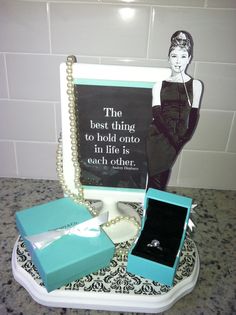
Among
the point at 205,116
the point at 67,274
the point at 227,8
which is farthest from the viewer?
the point at 205,116

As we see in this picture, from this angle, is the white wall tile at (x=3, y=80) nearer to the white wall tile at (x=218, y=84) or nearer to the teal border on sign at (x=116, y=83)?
the teal border on sign at (x=116, y=83)

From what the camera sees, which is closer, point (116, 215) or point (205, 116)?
point (116, 215)

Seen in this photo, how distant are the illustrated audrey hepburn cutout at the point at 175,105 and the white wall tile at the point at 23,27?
30cm

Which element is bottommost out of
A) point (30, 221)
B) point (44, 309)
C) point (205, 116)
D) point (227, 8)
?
point (44, 309)

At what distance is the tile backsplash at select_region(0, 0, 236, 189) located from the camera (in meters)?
0.68

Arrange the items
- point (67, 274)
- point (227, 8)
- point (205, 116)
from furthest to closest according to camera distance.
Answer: point (205, 116), point (227, 8), point (67, 274)

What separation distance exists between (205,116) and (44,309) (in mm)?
544

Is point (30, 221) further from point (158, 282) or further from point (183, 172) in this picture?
point (183, 172)

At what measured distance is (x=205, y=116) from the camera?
789 millimetres

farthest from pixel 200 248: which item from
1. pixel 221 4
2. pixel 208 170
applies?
pixel 221 4

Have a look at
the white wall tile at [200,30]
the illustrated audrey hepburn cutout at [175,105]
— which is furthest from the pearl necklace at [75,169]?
the white wall tile at [200,30]

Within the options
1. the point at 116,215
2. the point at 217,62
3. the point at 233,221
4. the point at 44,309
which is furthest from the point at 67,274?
the point at 217,62

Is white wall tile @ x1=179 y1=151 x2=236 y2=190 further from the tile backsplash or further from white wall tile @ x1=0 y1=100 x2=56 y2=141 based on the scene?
white wall tile @ x1=0 y1=100 x2=56 y2=141

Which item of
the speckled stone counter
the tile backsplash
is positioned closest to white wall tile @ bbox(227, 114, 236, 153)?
the tile backsplash
